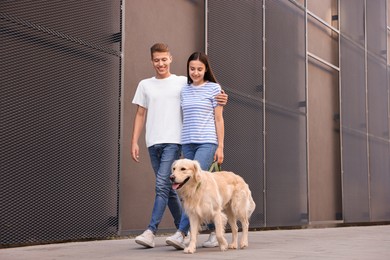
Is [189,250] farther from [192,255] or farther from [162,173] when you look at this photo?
[162,173]

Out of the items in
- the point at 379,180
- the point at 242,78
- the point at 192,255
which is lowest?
the point at 192,255

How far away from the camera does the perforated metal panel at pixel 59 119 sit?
6582 millimetres

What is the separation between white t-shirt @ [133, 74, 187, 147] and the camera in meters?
6.17

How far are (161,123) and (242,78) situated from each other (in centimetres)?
554

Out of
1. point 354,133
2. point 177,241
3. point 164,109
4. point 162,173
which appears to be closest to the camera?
point 177,241

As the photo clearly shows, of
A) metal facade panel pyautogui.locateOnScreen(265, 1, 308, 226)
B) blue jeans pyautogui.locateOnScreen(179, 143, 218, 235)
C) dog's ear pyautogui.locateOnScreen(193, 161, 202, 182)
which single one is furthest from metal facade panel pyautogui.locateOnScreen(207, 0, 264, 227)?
dog's ear pyautogui.locateOnScreen(193, 161, 202, 182)

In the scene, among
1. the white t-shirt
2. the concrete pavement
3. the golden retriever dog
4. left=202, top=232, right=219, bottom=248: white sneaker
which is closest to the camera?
the concrete pavement

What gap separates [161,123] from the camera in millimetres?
6180

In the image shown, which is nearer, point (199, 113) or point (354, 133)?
point (199, 113)

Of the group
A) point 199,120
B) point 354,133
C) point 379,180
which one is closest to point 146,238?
point 199,120

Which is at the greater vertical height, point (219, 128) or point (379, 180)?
point (219, 128)

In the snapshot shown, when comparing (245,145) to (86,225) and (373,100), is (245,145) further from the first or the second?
(373,100)

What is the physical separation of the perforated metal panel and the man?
48.3 inches

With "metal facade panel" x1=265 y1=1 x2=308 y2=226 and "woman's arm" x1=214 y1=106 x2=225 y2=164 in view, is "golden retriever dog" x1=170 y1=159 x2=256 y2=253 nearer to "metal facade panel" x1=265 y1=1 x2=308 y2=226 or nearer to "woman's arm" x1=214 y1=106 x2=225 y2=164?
"woman's arm" x1=214 y1=106 x2=225 y2=164
